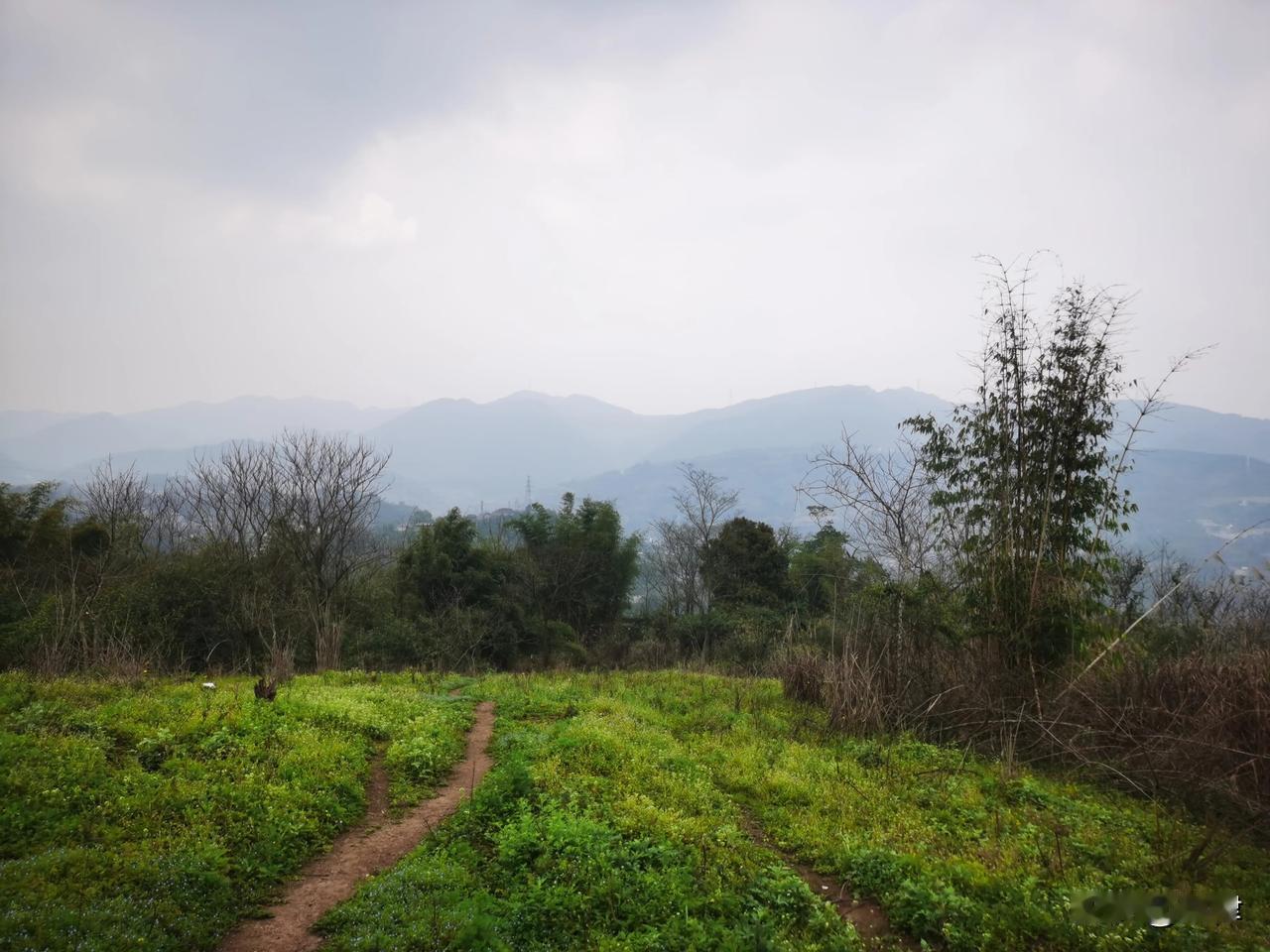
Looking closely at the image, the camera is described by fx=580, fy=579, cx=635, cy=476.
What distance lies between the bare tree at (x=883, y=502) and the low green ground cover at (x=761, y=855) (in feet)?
16.2

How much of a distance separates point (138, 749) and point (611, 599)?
2804 centimetres

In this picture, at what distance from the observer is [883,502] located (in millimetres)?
13523

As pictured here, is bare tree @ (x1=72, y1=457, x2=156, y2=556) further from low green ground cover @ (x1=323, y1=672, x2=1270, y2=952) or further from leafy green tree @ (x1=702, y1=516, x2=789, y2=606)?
leafy green tree @ (x1=702, y1=516, x2=789, y2=606)

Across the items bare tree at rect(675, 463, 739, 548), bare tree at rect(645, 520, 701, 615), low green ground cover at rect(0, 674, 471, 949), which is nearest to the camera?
low green ground cover at rect(0, 674, 471, 949)

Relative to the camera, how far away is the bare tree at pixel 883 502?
13461mm

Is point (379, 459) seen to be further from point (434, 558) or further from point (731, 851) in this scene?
point (731, 851)

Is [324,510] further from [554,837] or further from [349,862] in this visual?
[554,837]

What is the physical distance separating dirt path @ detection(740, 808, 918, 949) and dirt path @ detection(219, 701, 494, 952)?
172 inches

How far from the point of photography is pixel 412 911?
5.14 metres

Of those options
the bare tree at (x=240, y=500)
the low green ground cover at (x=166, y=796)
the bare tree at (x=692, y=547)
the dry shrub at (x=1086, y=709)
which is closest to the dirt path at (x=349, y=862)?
the low green ground cover at (x=166, y=796)

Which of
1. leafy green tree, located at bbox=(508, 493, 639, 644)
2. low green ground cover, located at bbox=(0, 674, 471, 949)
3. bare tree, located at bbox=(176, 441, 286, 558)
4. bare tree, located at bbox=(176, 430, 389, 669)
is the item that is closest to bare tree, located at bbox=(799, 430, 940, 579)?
low green ground cover, located at bbox=(0, 674, 471, 949)

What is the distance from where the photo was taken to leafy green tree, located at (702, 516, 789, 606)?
3462 centimetres

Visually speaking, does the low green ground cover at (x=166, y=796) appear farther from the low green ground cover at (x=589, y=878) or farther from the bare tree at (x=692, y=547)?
the bare tree at (x=692, y=547)

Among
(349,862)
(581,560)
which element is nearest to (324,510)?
(581,560)
